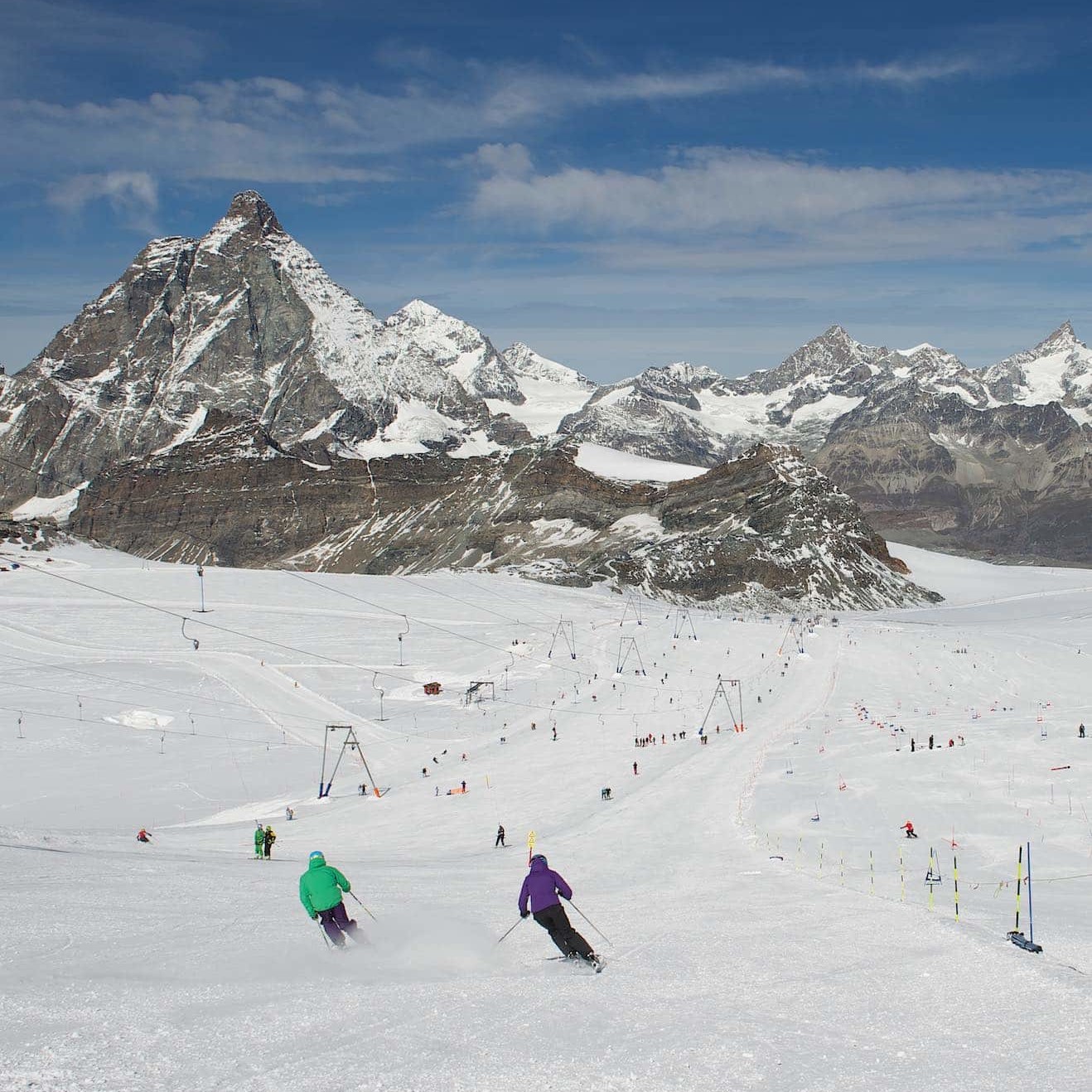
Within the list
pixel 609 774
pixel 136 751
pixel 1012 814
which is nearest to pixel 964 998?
pixel 1012 814

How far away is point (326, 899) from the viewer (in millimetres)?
13438

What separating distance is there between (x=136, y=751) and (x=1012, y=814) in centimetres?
3868

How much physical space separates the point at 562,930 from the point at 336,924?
289 cm

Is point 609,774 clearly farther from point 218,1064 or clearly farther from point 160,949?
point 218,1064

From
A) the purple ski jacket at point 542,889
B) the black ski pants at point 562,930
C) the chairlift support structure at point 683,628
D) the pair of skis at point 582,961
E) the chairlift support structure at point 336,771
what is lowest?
the chairlift support structure at point 336,771

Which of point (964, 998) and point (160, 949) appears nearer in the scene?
point (964, 998)

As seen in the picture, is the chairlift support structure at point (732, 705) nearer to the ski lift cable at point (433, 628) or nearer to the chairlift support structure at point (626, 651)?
the ski lift cable at point (433, 628)

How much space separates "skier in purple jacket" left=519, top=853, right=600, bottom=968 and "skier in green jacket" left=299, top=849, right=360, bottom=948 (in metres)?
2.36

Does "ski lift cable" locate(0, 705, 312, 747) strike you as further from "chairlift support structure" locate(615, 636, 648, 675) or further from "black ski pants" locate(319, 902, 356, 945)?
"black ski pants" locate(319, 902, 356, 945)

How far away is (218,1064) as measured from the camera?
8812mm

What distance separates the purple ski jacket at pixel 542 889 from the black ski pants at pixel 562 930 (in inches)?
2.5

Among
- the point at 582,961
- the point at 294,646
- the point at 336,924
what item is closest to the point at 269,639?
the point at 294,646

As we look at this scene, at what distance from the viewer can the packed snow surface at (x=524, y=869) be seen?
9.34 meters

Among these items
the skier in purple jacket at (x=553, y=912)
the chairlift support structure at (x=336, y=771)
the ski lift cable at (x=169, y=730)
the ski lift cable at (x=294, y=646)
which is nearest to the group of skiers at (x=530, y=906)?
the skier in purple jacket at (x=553, y=912)
